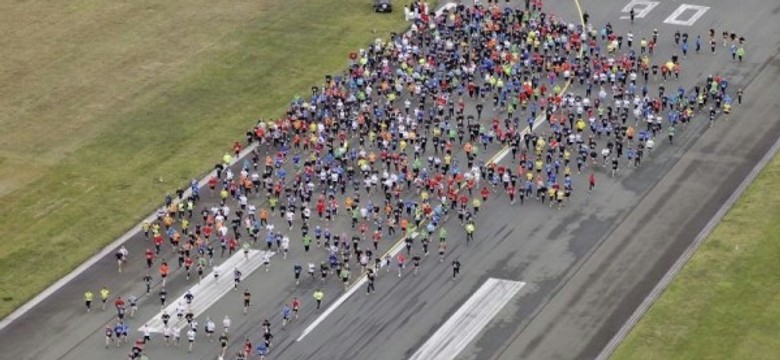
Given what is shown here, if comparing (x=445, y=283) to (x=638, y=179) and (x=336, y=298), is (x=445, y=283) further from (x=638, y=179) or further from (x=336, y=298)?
(x=638, y=179)

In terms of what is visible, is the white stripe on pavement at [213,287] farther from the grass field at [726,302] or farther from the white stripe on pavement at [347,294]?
the grass field at [726,302]

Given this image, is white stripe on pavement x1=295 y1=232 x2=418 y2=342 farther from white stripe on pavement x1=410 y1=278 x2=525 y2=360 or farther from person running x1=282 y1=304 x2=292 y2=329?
white stripe on pavement x1=410 y1=278 x2=525 y2=360

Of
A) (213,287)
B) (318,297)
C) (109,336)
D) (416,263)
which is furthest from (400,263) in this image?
(109,336)

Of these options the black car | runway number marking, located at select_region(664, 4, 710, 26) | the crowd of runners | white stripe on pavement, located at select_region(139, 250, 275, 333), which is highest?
white stripe on pavement, located at select_region(139, 250, 275, 333)

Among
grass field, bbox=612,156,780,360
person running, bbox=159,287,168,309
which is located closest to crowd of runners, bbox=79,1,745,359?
person running, bbox=159,287,168,309

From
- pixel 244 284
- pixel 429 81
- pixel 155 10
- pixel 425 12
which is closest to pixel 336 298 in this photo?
pixel 244 284
